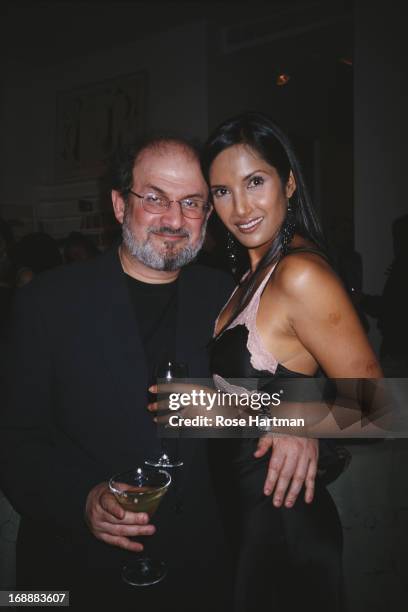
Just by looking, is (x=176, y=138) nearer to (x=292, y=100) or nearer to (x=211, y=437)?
(x=211, y=437)

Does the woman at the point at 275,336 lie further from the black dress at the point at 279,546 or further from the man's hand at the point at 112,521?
the man's hand at the point at 112,521

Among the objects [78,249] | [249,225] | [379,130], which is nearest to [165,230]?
[249,225]

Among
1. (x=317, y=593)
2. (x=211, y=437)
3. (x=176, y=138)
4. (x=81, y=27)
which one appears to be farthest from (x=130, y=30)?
(x=317, y=593)

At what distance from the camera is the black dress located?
132 cm

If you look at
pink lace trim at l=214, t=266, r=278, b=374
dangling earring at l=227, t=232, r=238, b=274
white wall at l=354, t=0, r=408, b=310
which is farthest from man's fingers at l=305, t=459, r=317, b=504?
white wall at l=354, t=0, r=408, b=310

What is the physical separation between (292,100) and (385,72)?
9.81 ft

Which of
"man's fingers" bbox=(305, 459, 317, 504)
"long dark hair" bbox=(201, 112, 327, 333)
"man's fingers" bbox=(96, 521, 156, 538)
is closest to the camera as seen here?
"man's fingers" bbox=(96, 521, 156, 538)

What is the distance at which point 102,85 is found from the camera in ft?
23.7

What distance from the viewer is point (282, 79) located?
22.9 ft

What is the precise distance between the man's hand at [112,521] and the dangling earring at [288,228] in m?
0.97

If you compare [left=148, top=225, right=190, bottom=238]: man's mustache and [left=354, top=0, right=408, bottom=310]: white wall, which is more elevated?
[left=354, top=0, right=408, bottom=310]: white wall

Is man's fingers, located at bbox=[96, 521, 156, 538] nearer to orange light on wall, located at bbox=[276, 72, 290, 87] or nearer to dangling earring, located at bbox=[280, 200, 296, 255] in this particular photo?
dangling earring, located at bbox=[280, 200, 296, 255]

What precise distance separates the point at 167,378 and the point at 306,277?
0.52 meters

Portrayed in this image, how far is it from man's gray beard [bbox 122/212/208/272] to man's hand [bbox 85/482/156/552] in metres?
0.77
